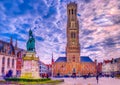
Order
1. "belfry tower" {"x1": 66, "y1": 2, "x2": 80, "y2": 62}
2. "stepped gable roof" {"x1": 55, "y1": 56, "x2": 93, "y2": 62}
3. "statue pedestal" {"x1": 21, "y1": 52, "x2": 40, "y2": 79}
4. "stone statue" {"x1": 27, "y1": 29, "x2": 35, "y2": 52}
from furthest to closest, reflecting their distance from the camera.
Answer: "stepped gable roof" {"x1": 55, "y1": 56, "x2": 93, "y2": 62}, "belfry tower" {"x1": 66, "y1": 2, "x2": 80, "y2": 62}, "stone statue" {"x1": 27, "y1": 29, "x2": 35, "y2": 52}, "statue pedestal" {"x1": 21, "y1": 52, "x2": 40, "y2": 79}

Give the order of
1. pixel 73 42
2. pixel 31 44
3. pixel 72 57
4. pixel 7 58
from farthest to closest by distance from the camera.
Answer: pixel 73 42, pixel 72 57, pixel 7 58, pixel 31 44

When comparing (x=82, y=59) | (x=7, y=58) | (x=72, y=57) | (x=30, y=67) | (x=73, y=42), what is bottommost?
(x=30, y=67)

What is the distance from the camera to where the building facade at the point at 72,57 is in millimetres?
88750

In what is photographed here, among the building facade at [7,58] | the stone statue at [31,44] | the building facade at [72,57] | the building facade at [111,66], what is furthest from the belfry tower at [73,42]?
the stone statue at [31,44]

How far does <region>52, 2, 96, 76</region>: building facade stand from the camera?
291ft

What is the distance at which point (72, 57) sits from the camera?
299ft

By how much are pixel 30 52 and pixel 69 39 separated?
6070cm

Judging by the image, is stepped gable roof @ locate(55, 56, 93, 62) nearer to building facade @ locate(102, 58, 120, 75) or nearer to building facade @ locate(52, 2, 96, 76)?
A: building facade @ locate(52, 2, 96, 76)

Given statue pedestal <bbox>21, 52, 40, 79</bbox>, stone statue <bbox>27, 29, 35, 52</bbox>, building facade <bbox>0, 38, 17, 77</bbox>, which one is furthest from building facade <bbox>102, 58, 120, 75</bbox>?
statue pedestal <bbox>21, 52, 40, 79</bbox>

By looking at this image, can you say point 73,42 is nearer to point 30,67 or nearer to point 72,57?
point 72,57

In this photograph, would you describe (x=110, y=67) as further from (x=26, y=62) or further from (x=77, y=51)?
(x=26, y=62)

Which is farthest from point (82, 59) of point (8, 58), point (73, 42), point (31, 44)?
point (31, 44)

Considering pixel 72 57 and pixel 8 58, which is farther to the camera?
pixel 72 57

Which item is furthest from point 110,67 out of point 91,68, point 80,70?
point 80,70
